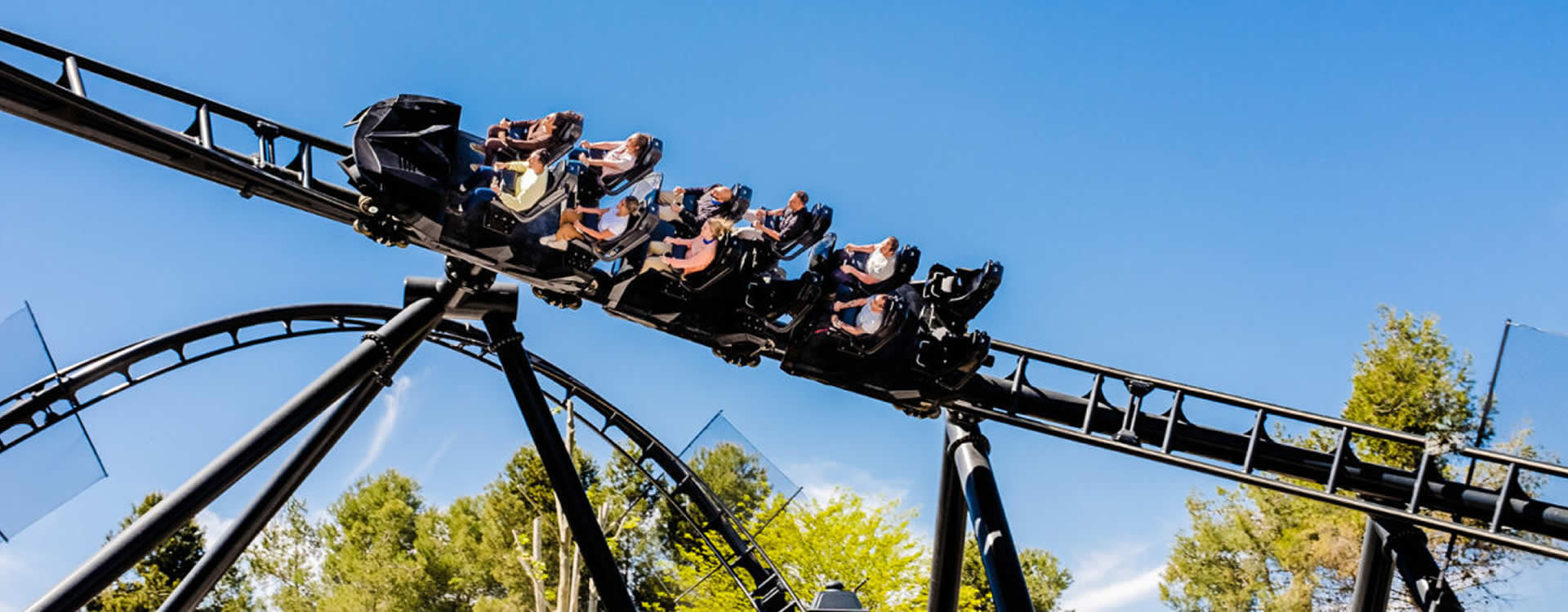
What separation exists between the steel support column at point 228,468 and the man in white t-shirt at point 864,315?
285 centimetres

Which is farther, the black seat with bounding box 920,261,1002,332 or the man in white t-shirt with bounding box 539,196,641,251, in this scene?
the black seat with bounding box 920,261,1002,332

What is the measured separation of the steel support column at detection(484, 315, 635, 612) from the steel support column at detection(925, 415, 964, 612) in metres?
2.34

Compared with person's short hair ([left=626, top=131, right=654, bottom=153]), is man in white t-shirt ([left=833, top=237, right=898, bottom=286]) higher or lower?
higher

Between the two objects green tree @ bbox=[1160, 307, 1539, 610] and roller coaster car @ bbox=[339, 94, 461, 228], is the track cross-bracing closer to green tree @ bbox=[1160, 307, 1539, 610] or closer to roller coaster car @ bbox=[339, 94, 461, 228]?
roller coaster car @ bbox=[339, 94, 461, 228]

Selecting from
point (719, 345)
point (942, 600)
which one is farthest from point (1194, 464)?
point (719, 345)

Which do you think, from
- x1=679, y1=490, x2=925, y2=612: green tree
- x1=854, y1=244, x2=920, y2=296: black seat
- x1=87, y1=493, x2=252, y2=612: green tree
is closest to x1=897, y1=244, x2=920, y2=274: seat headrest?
x1=854, y1=244, x2=920, y2=296: black seat

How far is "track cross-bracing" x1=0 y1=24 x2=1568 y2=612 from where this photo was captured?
22.6ft

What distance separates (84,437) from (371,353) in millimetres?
2604

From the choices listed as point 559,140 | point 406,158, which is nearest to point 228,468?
point 406,158

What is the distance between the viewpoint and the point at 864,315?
27.2ft

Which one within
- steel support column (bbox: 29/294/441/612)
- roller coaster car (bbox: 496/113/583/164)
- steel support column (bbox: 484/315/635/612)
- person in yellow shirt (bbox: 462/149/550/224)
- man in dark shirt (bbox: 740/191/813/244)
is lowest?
steel support column (bbox: 29/294/441/612)

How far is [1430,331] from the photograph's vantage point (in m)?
23.3

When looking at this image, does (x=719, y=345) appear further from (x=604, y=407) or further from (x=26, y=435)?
(x=26, y=435)

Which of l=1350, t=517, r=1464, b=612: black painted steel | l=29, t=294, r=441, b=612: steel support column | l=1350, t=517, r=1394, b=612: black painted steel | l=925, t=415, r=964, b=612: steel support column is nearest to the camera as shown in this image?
l=29, t=294, r=441, b=612: steel support column
